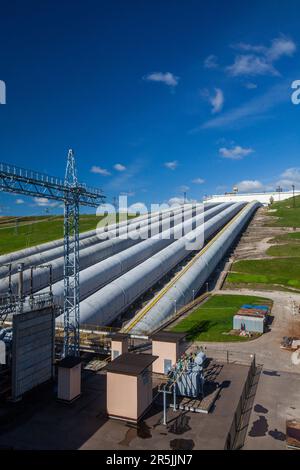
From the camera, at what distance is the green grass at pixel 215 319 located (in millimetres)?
33031

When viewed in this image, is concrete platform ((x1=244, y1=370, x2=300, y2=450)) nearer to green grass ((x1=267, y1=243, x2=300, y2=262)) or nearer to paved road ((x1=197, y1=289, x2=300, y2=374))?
paved road ((x1=197, y1=289, x2=300, y2=374))

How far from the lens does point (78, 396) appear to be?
2134cm

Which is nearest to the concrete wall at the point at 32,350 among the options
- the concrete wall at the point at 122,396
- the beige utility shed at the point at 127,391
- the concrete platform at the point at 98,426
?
the concrete platform at the point at 98,426

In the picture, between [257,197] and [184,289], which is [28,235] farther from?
[257,197]

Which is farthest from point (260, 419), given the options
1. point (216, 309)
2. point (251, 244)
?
point (251, 244)

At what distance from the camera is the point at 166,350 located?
24859mm

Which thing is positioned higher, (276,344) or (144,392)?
(144,392)

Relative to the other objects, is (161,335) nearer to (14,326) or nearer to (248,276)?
(14,326)

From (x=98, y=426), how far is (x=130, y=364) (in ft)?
10.8

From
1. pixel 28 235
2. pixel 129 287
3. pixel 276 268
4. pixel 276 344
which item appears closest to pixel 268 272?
pixel 276 268

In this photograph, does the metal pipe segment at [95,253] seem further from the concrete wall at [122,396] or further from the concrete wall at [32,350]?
the concrete wall at [122,396]

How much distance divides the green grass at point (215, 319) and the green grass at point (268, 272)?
8157mm

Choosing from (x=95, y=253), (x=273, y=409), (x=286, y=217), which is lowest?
(x=273, y=409)
